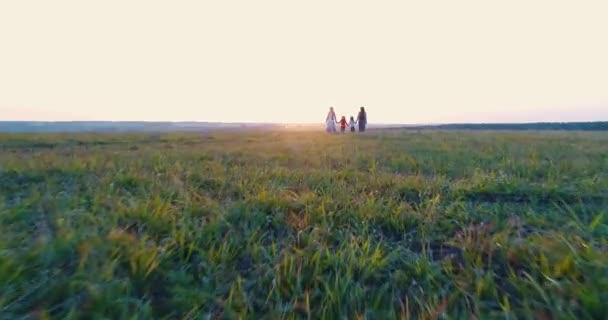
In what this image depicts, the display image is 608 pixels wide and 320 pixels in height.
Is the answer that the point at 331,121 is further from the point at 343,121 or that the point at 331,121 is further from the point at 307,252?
the point at 307,252

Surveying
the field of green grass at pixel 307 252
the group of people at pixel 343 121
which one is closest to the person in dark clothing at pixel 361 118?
the group of people at pixel 343 121

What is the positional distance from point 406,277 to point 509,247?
81 centimetres

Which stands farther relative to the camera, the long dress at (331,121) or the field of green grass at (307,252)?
the long dress at (331,121)

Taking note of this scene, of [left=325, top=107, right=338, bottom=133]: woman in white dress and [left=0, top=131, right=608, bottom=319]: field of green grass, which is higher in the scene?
[left=325, top=107, right=338, bottom=133]: woman in white dress

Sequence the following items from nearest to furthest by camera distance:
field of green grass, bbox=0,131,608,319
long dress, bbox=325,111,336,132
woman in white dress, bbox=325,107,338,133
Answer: field of green grass, bbox=0,131,608,319 → woman in white dress, bbox=325,107,338,133 → long dress, bbox=325,111,336,132

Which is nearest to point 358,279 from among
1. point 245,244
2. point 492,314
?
point 492,314

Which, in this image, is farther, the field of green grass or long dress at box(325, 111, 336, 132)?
long dress at box(325, 111, 336, 132)

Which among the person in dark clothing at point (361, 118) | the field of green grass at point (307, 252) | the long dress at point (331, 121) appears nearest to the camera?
the field of green grass at point (307, 252)

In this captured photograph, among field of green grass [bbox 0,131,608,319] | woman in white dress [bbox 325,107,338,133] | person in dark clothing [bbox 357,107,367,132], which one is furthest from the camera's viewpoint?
woman in white dress [bbox 325,107,338,133]

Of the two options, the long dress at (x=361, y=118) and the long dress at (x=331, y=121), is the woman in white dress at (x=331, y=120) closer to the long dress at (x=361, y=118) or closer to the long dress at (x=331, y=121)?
the long dress at (x=331, y=121)

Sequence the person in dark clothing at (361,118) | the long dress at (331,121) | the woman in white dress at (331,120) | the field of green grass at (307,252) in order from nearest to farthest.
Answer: the field of green grass at (307,252) < the person in dark clothing at (361,118) < the woman in white dress at (331,120) < the long dress at (331,121)

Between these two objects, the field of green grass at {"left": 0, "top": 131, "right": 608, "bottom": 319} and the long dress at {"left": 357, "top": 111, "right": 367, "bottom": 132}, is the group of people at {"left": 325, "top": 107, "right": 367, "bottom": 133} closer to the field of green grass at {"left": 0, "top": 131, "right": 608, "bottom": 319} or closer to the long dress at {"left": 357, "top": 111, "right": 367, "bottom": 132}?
the long dress at {"left": 357, "top": 111, "right": 367, "bottom": 132}

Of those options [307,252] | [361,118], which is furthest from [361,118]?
[307,252]

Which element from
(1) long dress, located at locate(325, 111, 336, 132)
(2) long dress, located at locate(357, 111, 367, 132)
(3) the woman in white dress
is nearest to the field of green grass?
(2) long dress, located at locate(357, 111, 367, 132)
